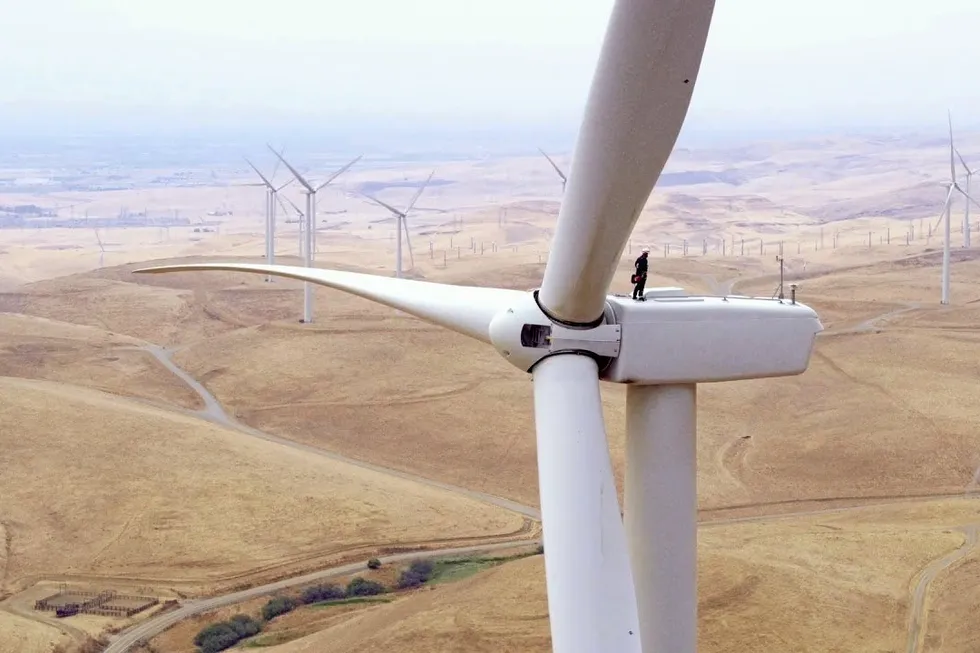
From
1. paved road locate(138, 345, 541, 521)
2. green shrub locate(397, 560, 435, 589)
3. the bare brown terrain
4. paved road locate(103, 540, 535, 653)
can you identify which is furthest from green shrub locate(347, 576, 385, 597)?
paved road locate(138, 345, 541, 521)

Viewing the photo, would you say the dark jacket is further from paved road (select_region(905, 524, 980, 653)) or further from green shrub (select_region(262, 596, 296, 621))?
green shrub (select_region(262, 596, 296, 621))

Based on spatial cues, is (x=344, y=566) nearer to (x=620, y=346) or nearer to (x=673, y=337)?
(x=673, y=337)

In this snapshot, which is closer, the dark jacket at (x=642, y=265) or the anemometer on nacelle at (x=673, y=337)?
the anemometer on nacelle at (x=673, y=337)

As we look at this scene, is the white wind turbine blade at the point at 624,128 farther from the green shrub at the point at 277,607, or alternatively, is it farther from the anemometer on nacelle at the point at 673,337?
the green shrub at the point at 277,607

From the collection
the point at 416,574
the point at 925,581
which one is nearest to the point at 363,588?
the point at 416,574

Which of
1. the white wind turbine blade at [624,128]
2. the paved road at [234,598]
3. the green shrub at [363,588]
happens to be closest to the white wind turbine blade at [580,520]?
the white wind turbine blade at [624,128]

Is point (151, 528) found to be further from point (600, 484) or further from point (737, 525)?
point (600, 484)
